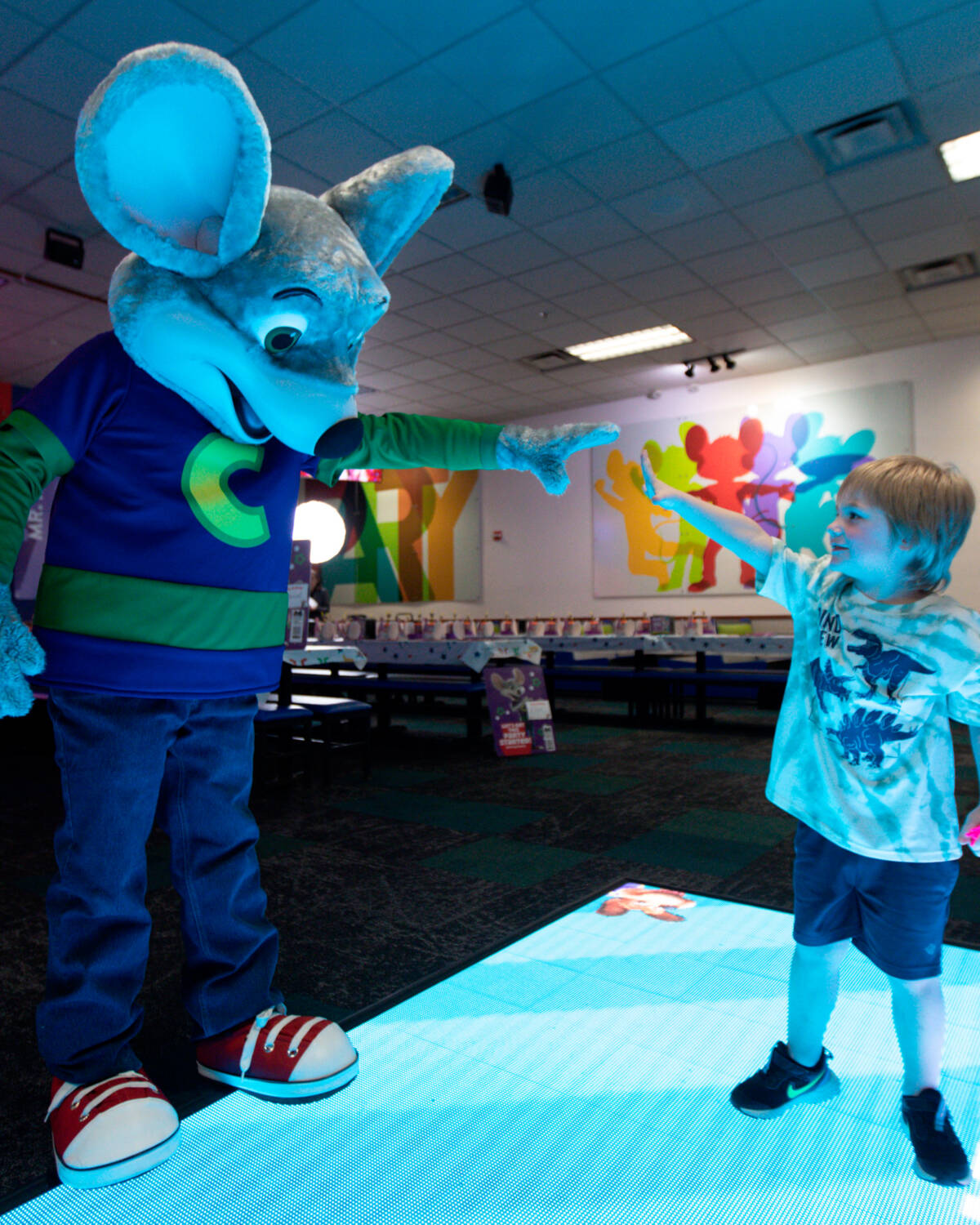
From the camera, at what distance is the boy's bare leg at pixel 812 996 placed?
1.17 metres

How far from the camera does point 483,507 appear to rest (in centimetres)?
1017

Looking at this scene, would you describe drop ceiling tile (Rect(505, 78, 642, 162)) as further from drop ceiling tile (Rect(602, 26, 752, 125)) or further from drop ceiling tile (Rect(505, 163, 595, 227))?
drop ceiling tile (Rect(505, 163, 595, 227))

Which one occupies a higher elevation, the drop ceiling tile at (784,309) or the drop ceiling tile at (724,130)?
the drop ceiling tile at (784,309)

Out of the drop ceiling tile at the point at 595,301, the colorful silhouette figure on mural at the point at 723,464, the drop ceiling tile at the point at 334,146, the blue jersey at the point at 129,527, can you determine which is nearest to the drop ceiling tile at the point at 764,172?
the drop ceiling tile at the point at 595,301

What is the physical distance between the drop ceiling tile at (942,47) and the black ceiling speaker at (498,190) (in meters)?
1.85

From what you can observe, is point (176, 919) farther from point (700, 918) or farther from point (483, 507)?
point (483, 507)

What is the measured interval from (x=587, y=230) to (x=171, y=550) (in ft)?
15.1

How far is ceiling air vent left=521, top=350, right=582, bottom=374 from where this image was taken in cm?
723

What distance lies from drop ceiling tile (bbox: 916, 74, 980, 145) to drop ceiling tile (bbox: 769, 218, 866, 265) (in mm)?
892

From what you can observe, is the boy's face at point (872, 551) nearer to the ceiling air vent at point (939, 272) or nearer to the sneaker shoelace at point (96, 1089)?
the sneaker shoelace at point (96, 1089)

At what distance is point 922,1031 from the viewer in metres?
1.09

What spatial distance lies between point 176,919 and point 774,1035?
1.54 meters

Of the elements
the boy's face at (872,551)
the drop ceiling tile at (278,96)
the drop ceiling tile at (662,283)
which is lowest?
the boy's face at (872,551)

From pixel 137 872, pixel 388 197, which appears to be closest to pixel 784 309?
pixel 388 197
